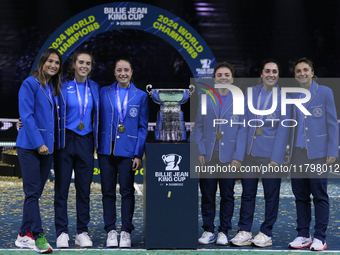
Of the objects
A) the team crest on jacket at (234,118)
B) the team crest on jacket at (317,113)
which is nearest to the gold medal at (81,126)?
the team crest on jacket at (234,118)

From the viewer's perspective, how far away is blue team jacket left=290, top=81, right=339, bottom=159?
378cm

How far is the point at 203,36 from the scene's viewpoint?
8117mm

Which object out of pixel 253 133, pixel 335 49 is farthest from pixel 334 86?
pixel 253 133

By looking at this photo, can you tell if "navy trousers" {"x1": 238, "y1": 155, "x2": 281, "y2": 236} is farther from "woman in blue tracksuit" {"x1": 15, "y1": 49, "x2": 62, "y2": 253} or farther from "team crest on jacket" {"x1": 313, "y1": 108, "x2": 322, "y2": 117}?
"woman in blue tracksuit" {"x1": 15, "y1": 49, "x2": 62, "y2": 253}

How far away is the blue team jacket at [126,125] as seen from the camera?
3.89m

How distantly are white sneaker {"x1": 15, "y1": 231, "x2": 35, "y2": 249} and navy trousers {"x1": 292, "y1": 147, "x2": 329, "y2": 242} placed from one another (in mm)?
2326

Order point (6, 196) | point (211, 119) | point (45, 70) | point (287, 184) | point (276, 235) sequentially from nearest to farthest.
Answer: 1. point (45, 70)
2. point (211, 119)
3. point (276, 235)
4. point (6, 196)
5. point (287, 184)

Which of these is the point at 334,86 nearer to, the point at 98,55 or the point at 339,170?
the point at 339,170

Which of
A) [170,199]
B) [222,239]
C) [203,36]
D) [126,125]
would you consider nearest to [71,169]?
[126,125]

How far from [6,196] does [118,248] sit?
3.28 meters

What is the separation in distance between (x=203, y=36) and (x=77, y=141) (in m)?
4.85

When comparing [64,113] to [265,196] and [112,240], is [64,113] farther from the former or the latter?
[265,196]

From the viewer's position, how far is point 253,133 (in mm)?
3961

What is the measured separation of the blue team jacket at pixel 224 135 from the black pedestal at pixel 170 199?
0.31 metres
